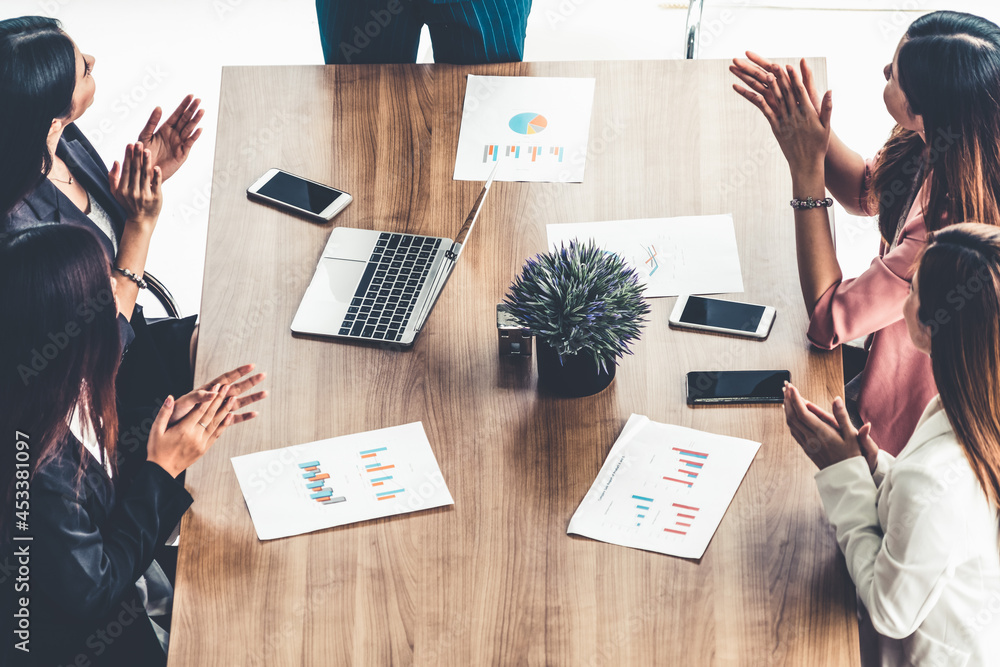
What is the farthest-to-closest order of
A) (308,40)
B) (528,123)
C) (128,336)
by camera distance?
(308,40)
(528,123)
(128,336)

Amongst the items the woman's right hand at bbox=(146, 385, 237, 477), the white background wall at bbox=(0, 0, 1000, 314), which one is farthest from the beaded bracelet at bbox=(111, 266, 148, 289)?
the white background wall at bbox=(0, 0, 1000, 314)

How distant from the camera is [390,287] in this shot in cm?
183

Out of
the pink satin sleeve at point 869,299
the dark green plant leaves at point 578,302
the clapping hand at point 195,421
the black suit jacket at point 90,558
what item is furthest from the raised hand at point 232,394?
the pink satin sleeve at point 869,299

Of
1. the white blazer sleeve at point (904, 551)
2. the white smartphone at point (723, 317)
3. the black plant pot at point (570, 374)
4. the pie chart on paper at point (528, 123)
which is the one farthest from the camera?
the pie chart on paper at point (528, 123)

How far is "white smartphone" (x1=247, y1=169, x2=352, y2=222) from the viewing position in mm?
1967

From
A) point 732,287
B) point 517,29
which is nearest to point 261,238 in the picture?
point 517,29

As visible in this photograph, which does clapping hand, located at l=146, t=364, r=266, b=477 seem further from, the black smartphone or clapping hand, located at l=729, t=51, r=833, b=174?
clapping hand, located at l=729, t=51, r=833, b=174

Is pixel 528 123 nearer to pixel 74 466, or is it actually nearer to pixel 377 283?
pixel 377 283

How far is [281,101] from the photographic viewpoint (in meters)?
2.20

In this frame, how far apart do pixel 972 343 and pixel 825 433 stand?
251 millimetres

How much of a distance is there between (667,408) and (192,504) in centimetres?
78

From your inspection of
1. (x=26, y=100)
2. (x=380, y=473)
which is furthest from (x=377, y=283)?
(x=26, y=100)

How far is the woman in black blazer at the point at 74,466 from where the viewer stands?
1.40 m

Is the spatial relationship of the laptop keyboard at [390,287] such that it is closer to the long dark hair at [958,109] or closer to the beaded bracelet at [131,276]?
the beaded bracelet at [131,276]
